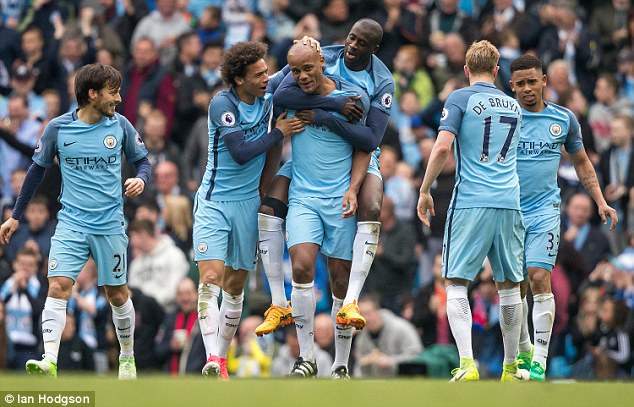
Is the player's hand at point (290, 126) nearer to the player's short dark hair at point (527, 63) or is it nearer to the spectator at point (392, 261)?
the player's short dark hair at point (527, 63)

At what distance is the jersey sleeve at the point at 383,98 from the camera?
43.2 ft

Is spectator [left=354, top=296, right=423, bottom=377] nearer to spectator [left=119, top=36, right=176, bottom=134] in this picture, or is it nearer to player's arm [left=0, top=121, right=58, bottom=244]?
spectator [left=119, top=36, right=176, bottom=134]

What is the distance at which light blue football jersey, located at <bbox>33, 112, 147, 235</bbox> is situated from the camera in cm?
1304

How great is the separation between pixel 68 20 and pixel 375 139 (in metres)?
11.9

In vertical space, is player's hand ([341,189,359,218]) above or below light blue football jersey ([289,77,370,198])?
below

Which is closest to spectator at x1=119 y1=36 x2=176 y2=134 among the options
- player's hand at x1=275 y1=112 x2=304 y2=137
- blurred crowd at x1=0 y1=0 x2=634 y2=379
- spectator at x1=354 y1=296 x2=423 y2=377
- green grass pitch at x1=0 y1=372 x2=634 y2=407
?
blurred crowd at x1=0 y1=0 x2=634 y2=379

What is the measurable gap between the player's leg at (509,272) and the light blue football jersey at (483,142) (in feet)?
0.47

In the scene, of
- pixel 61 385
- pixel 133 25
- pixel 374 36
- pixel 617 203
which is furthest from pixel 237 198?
pixel 133 25

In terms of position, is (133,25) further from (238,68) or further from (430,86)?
(238,68)

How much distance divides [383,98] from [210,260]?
2.16m

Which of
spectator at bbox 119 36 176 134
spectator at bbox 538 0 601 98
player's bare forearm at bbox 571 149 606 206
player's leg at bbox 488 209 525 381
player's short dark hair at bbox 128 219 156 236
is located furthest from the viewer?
spectator at bbox 119 36 176 134

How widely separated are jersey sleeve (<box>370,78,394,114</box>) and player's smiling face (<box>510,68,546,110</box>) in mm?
1225

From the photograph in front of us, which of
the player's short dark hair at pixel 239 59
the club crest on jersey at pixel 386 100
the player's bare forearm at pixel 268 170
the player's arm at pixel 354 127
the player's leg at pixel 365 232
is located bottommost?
the player's leg at pixel 365 232

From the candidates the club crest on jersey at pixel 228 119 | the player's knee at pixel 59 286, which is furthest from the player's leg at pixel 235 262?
the player's knee at pixel 59 286
